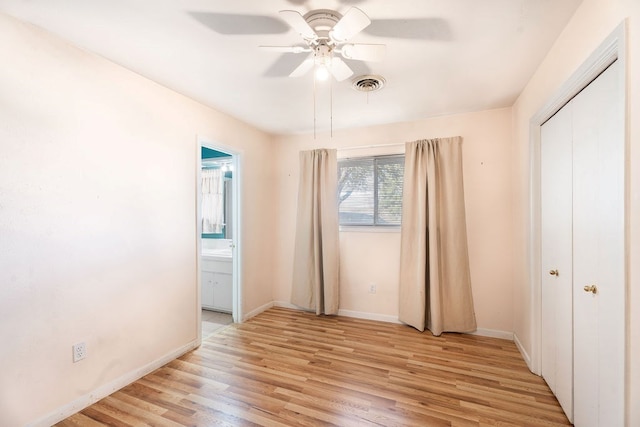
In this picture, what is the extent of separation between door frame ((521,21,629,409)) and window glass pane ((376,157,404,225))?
4.50 ft

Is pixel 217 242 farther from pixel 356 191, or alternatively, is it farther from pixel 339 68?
pixel 339 68

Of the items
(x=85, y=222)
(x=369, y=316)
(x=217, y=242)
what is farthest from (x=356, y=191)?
(x=85, y=222)

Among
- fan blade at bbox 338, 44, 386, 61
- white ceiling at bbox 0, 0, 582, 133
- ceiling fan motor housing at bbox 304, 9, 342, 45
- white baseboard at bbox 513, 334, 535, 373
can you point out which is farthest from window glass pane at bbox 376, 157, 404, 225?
ceiling fan motor housing at bbox 304, 9, 342, 45

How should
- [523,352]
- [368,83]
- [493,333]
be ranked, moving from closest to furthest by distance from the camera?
[368,83] < [523,352] < [493,333]

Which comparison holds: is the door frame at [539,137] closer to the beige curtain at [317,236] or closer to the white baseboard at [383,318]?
the white baseboard at [383,318]

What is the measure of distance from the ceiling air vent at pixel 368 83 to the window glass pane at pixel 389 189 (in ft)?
3.74

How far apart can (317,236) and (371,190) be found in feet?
3.00

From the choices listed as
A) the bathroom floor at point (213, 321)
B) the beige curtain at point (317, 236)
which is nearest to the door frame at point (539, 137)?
the beige curtain at point (317, 236)

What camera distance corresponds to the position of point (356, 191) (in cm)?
364

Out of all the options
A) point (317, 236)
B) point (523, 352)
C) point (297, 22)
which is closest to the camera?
point (297, 22)

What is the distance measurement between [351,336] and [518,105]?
2.90 m

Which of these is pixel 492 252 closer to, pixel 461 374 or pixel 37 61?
pixel 461 374

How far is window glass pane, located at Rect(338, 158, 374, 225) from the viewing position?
358 cm

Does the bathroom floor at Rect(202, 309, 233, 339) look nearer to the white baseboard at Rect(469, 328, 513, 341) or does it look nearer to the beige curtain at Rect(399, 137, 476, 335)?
the beige curtain at Rect(399, 137, 476, 335)
